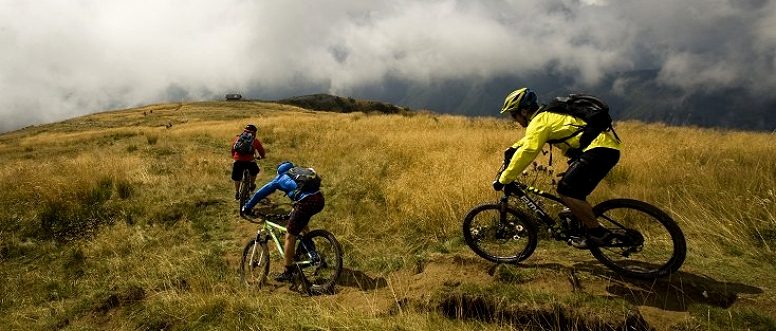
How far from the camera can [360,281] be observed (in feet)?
22.2

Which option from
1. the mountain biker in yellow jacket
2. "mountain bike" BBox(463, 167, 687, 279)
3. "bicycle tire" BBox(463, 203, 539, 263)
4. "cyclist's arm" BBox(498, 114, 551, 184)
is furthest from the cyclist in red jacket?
the mountain biker in yellow jacket

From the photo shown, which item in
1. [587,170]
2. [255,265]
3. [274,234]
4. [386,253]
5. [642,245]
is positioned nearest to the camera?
[587,170]

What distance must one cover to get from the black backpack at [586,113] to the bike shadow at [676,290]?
67.4 inches

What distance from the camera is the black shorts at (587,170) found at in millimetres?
5242

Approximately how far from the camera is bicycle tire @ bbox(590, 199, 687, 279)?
515 centimetres

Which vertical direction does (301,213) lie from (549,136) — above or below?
below

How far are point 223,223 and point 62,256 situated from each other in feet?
10.8

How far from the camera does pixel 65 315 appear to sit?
6746 mm

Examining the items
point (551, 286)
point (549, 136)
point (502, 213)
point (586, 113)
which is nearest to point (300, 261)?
point (502, 213)

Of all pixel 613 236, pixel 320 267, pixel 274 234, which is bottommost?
pixel 320 267

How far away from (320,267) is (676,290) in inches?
188

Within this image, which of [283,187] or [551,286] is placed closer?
[551,286]

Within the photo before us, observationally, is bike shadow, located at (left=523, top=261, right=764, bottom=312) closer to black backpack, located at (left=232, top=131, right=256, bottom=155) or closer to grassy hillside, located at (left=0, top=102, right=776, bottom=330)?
grassy hillside, located at (left=0, top=102, right=776, bottom=330)

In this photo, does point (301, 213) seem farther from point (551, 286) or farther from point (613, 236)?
point (613, 236)
